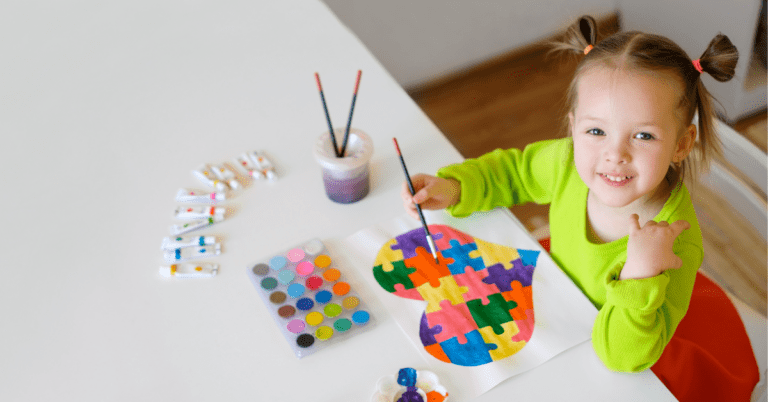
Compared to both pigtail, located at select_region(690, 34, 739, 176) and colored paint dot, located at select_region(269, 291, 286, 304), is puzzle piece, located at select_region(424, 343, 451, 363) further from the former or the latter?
pigtail, located at select_region(690, 34, 739, 176)

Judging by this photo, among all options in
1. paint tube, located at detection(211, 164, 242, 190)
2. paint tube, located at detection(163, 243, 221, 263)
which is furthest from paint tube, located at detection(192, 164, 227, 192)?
paint tube, located at detection(163, 243, 221, 263)

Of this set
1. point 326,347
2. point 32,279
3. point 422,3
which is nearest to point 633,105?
point 326,347

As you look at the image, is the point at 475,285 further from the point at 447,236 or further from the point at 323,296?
the point at 323,296

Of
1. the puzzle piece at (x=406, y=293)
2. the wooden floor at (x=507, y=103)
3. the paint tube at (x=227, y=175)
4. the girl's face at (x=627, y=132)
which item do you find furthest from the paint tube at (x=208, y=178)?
the wooden floor at (x=507, y=103)

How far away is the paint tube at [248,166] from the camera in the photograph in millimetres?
1046

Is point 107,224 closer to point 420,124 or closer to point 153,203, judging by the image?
point 153,203

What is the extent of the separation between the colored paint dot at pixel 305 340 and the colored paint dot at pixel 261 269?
0.12 m

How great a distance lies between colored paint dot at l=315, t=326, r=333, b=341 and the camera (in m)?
0.83

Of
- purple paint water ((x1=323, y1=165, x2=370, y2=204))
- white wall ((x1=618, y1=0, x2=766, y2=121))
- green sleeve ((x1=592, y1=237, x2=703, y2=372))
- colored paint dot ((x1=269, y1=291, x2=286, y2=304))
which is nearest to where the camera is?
green sleeve ((x1=592, y1=237, x2=703, y2=372))

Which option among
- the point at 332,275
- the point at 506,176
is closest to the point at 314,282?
the point at 332,275

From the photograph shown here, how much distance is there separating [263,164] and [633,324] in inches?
23.7

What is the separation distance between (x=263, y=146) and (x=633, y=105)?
583 millimetres

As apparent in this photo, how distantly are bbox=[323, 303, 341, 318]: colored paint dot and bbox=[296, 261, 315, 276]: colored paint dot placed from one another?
0.21 ft

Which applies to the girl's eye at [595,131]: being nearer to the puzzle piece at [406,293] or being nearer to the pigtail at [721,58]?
the pigtail at [721,58]
